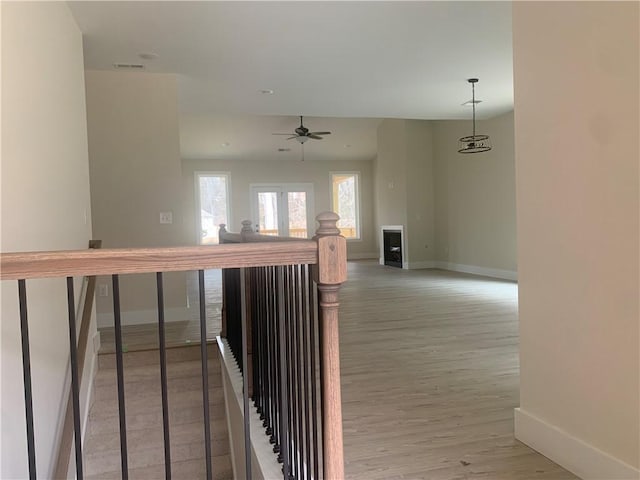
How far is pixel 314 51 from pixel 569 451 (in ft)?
11.4

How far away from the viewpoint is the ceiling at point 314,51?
10.4ft

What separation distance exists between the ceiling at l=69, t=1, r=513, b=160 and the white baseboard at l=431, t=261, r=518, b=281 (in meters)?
2.74

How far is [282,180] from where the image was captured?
11766mm

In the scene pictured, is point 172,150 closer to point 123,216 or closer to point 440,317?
point 123,216

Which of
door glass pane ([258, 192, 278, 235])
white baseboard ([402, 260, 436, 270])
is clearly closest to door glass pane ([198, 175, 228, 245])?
door glass pane ([258, 192, 278, 235])

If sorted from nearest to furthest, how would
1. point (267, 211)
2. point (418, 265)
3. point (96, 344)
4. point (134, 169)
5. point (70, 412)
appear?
point (70, 412) < point (96, 344) < point (134, 169) < point (418, 265) < point (267, 211)

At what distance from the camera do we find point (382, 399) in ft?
8.77

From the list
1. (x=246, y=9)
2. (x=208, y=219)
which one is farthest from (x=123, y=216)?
(x=208, y=219)

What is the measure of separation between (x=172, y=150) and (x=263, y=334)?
3240 millimetres

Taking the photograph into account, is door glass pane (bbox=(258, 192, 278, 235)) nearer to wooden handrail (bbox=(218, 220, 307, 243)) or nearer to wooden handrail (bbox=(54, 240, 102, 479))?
wooden handrail (bbox=(218, 220, 307, 243))

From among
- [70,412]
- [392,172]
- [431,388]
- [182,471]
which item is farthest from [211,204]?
[431,388]

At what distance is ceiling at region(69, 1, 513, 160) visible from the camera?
124 inches

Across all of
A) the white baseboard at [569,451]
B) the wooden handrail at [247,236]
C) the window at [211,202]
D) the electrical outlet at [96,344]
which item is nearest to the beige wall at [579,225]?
A: the white baseboard at [569,451]

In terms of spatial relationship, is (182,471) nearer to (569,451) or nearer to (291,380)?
(291,380)
